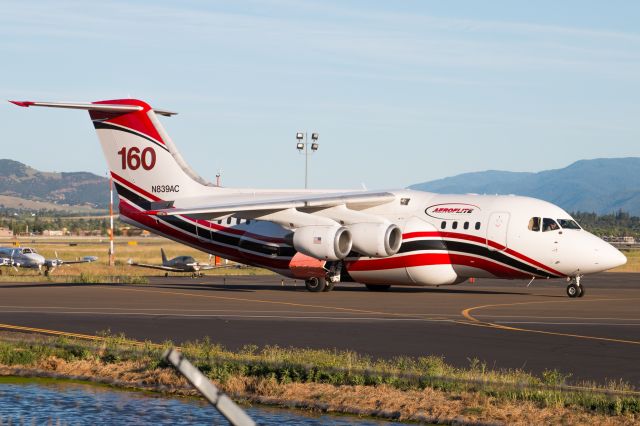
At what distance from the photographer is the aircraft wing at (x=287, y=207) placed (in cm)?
3947

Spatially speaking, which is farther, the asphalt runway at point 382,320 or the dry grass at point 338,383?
the asphalt runway at point 382,320

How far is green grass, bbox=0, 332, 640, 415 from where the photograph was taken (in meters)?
14.4

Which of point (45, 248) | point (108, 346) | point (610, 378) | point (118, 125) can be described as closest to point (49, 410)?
point (108, 346)

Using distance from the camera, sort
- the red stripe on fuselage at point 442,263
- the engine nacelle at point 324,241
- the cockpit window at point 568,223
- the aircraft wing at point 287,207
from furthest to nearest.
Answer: the aircraft wing at point 287,207
the engine nacelle at point 324,241
the red stripe on fuselage at point 442,263
the cockpit window at point 568,223

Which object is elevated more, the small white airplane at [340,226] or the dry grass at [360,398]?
the small white airplane at [340,226]

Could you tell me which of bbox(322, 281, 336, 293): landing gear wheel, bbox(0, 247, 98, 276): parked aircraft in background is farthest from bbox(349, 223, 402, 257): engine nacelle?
bbox(0, 247, 98, 276): parked aircraft in background

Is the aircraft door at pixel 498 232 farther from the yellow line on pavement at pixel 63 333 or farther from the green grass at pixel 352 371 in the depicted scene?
the green grass at pixel 352 371

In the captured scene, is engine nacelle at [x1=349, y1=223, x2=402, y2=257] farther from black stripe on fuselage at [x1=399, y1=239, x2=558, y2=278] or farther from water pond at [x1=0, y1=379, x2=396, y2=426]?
water pond at [x1=0, y1=379, x2=396, y2=426]

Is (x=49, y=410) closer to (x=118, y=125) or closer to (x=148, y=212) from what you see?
(x=148, y=212)

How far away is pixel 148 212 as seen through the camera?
140ft

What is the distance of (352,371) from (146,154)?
1174 inches

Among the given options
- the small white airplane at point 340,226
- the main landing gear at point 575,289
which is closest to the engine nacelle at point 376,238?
the small white airplane at point 340,226

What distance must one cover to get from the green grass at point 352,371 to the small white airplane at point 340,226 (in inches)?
765

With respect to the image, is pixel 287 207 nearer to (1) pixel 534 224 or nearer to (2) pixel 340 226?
(2) pixel 340 226
